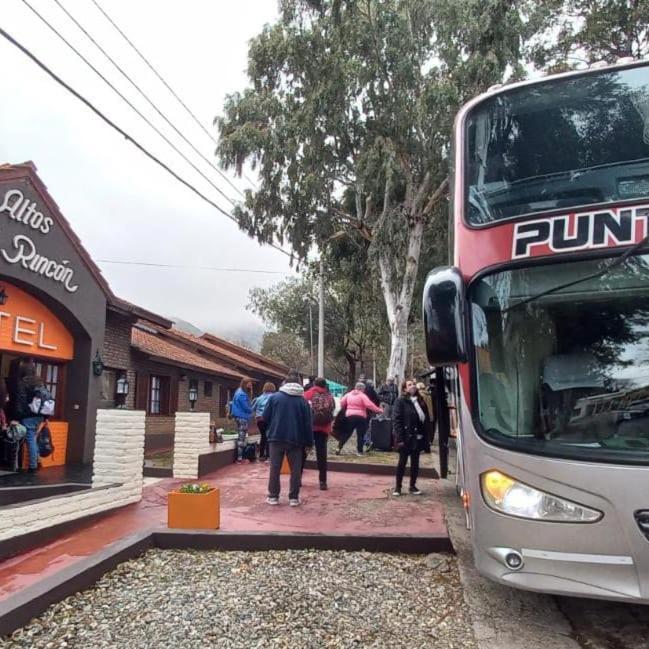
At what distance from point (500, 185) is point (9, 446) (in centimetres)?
796

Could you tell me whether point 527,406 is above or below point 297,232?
below

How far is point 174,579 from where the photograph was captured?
4.55 meters

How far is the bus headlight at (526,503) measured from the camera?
3.38 m

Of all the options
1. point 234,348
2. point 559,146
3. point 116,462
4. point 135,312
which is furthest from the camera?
point 234,348

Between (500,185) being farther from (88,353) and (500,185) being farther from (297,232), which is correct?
(297,232)

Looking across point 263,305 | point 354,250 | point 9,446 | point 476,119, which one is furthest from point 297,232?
point 263,305

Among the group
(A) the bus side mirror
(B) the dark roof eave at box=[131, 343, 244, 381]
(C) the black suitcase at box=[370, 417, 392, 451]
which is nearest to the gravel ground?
Answer: (A) the bus side mirror

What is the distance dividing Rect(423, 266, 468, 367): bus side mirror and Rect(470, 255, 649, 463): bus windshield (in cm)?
16

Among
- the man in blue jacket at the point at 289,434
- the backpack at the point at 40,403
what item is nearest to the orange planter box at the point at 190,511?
the man in blue jacket at the point at 289,434

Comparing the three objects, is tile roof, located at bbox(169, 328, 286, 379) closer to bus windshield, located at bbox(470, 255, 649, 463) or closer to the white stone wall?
the white stone wall

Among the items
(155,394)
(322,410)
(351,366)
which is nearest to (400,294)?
(155,394)

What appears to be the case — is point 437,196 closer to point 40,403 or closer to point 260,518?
point 40,403

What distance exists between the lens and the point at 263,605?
412 cm

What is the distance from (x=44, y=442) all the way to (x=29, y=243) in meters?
3.18
